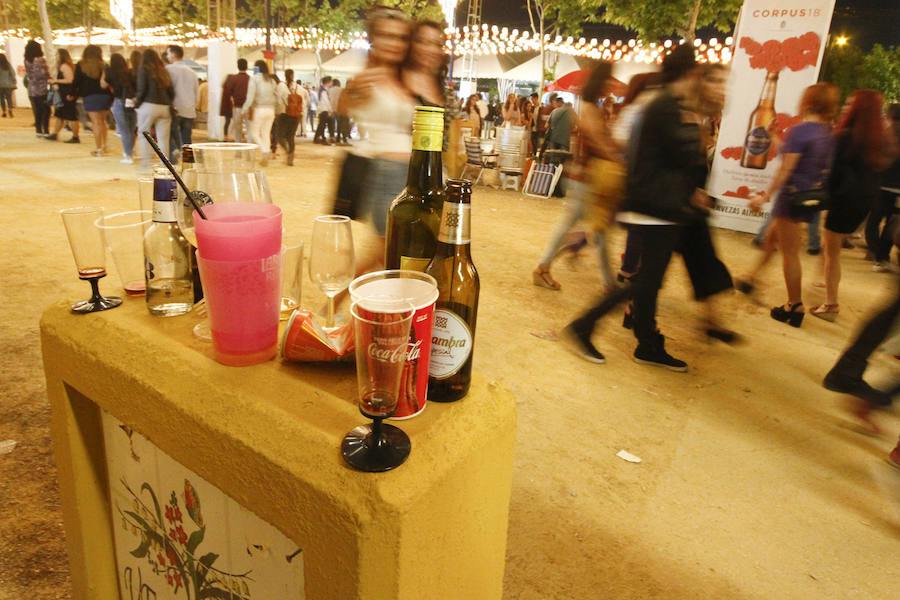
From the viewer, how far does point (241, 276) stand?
1066 millimetres

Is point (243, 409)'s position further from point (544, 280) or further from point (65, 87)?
point (65, 87)

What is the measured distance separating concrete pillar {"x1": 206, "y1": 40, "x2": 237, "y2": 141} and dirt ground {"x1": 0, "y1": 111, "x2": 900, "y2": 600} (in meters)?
8.46

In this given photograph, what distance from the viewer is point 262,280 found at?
43.3 inches

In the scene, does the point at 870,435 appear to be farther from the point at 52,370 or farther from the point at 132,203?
the point at 132,203

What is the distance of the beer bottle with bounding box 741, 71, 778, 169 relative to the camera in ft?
24.5

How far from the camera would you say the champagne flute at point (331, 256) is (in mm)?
1585

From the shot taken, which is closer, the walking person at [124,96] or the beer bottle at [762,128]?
the beer bottle at [762,128]

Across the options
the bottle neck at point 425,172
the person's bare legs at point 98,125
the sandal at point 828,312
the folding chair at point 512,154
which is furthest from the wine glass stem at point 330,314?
the person's bare legs at point 98,125

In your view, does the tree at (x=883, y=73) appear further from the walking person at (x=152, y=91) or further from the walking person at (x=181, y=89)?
the walking person at (x=152, y=91)

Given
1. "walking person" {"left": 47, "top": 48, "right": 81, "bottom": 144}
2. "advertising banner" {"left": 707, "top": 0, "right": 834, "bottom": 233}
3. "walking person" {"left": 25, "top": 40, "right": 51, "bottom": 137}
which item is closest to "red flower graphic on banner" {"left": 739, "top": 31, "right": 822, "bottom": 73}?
"advertising banner" {"left": 707, "top": 0, "right": 834, "bottom": 233}

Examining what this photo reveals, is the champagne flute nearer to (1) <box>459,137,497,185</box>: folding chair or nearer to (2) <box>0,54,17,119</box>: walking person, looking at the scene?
(1) <box>459,137,497,185</box>: folding chair

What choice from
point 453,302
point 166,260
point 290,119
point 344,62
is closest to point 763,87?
point 290,119

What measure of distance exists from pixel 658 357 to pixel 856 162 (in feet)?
6.72

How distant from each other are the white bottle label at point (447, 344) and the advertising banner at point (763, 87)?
6.92 meters
